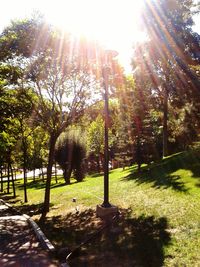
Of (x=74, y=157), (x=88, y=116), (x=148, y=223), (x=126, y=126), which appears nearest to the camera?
(x=148, y=223)

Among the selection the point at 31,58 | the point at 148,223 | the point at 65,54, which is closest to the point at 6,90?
the point at 31,58

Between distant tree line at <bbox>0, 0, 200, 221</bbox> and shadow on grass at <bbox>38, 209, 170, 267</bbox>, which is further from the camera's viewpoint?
distant tree line at <bbox>0, 0, 200, 221</bbox>

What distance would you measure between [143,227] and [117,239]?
46.3 inches

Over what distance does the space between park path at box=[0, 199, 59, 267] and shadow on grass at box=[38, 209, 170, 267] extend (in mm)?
710

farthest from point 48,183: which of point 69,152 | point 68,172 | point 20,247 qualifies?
point 68,172

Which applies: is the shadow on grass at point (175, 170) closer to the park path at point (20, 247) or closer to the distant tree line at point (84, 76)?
the distant tree line at point (84, 76)

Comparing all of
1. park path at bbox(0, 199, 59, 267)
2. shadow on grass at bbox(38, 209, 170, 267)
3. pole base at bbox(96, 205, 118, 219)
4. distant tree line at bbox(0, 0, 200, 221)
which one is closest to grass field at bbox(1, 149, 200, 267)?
shadow on grass at bbox(38, 209, 170, 267)

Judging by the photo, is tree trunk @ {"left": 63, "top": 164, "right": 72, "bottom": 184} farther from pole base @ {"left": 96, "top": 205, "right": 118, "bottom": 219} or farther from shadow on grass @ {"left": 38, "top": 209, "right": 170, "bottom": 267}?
pole base @ {"left": 96, "top": 205, "right": 118, "bottom": 219}

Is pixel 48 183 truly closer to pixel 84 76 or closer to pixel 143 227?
pixel 84 76

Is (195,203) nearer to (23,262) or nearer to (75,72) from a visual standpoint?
(23,262)

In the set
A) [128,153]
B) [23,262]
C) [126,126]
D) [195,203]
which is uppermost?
[126,126]

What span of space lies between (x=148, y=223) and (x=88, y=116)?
11154 mm

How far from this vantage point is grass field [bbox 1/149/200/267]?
8.46m

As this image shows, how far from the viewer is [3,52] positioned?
16.6 meters
